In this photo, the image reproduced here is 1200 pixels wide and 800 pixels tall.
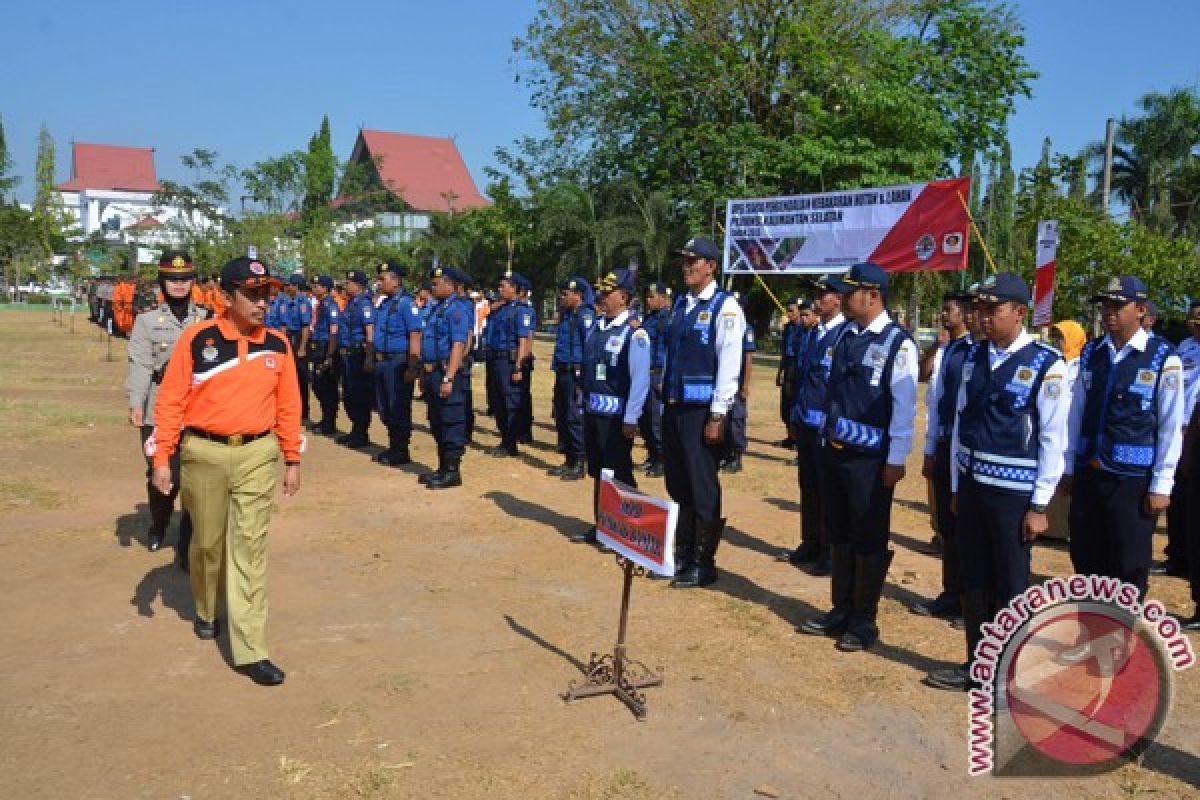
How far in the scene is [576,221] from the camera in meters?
34.8

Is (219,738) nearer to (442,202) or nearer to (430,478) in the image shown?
(430,478)

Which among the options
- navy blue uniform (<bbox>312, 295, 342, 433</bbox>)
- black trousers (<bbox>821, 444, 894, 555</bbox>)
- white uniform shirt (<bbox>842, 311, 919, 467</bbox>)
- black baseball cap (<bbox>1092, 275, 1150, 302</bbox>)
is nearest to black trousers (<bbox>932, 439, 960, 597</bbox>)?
black trousers (<bbox>821, 444, 894, 555</bbox>)

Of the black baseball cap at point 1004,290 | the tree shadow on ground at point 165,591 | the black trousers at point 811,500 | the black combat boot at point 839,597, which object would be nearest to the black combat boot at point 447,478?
the tree shadow on ground at point 165,591

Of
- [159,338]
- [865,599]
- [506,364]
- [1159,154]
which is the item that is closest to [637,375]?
[865,599]

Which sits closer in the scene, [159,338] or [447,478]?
[159,338]

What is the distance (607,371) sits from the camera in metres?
7.50

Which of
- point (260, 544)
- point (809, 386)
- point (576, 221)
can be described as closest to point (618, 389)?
point (809, 386)

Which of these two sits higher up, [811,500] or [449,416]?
[449,416]

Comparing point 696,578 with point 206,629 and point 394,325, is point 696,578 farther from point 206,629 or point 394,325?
point 394,325

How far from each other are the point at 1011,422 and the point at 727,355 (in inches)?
75.3

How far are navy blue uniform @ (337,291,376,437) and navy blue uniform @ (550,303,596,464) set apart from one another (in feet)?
7.63

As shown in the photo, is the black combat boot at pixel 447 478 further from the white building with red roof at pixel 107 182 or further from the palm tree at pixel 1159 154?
the white building with red roof at pixel 107 182

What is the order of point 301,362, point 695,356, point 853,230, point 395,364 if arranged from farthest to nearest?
point 301,362, point 853,230, point 395,364, point 695,356

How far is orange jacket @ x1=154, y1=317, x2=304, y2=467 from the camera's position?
469 cm
